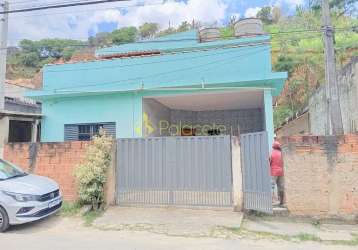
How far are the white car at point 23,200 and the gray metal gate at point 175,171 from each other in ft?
6.64

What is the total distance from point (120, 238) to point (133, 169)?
264cm

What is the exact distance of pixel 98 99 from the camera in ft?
42.5

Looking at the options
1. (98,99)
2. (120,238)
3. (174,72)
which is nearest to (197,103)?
(174,72)

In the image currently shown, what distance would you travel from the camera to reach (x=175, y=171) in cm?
868

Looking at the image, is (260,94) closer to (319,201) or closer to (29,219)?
(319,201)

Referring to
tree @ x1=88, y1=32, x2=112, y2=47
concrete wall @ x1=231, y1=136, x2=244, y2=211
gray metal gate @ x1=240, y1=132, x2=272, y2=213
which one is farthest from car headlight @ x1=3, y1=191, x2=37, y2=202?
tree @ x1=88, y1=32, x2=112, y2=47

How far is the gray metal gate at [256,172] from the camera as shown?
7.72 m

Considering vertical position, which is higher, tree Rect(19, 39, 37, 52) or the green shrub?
tree Rect(19, 39, 37, 52)

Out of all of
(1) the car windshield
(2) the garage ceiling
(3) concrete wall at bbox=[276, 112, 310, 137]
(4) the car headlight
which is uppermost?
(2) the garage ceiling

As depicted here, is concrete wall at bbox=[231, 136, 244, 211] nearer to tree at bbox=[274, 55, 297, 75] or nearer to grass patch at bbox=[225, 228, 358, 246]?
grass patch at bbox=[225, 228, 358, 246]

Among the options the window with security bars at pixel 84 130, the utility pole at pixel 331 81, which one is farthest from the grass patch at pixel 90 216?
the utility pole at pixel 331 81

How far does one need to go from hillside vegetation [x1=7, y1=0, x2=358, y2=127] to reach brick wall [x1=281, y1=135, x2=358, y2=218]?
58.5ft

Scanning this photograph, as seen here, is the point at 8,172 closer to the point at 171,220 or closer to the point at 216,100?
Answer: the point at 171,220

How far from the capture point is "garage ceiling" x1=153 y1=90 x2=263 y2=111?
12656mm
